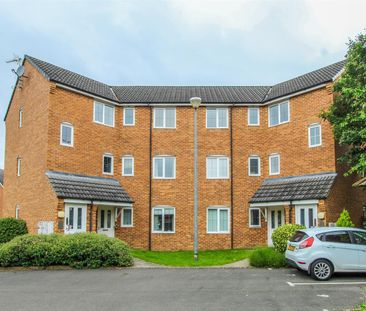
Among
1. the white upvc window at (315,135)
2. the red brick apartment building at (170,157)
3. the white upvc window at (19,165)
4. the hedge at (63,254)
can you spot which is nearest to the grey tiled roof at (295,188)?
the red brick apartment building at (170,157)

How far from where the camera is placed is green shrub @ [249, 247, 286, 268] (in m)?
15.8

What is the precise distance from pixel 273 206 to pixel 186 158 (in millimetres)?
5885

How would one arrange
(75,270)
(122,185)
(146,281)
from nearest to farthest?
(146,281)
(75,270)
(122,185)

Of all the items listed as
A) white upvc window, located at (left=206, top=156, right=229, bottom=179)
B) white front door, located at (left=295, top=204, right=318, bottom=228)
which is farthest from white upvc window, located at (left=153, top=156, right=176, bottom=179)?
white front door, located at (left=295, top=204, right=318, bottom=228)

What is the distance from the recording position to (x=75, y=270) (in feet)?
50.4

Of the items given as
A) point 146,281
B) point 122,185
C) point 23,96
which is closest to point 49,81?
point 23,96

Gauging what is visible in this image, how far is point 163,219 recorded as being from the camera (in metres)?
25.1

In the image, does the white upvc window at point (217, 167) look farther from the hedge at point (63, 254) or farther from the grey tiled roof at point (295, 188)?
the hedge at point (63, 254)

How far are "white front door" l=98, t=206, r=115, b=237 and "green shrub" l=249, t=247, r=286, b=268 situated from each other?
33.7ft

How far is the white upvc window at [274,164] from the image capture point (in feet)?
80.9

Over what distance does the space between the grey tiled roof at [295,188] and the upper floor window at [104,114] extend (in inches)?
382

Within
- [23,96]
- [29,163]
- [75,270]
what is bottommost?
[75,270]

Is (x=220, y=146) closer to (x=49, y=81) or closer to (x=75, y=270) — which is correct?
(x=49, y=81)

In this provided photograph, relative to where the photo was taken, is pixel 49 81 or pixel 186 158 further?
pixel 186 158
